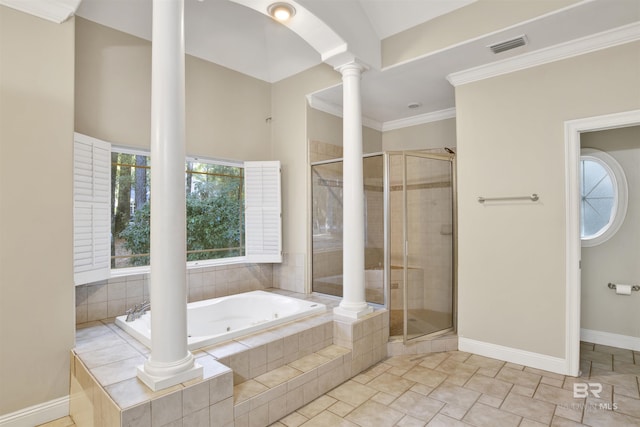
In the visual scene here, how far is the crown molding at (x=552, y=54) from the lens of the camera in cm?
247

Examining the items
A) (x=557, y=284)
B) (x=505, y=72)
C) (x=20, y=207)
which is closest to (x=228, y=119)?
(x=20, y=207)

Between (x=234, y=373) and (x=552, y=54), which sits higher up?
(x=552, y=54)

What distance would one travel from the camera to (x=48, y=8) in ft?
6.93

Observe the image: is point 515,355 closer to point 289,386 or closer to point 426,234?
point 426,234

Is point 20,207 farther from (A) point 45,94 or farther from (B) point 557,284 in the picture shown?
(B) point 557,284

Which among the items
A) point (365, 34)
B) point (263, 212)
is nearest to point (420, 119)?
point (365, 34)

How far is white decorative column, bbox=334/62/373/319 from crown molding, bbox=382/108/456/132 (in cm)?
175

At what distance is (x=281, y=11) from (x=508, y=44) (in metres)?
1.74

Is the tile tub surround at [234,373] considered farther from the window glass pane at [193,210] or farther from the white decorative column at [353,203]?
the window glass pane at [193,210]

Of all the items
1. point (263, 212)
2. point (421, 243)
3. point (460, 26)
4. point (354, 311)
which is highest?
point (460, 26)

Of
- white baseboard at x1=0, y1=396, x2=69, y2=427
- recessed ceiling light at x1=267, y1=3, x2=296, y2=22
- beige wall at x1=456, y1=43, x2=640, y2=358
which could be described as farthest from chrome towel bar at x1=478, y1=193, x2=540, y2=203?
white baseboard at x1=0, y1=396, x2=69, y2=427

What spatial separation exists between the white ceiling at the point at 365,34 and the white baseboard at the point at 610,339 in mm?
2702

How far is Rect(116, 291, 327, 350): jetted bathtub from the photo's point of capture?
269 centimetres

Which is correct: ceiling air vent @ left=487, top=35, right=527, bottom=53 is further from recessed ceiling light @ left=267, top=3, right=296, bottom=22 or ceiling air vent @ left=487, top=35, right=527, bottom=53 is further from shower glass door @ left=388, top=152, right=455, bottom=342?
recessed ceiling light @ left=267, top=3, right=296, bottom=22
